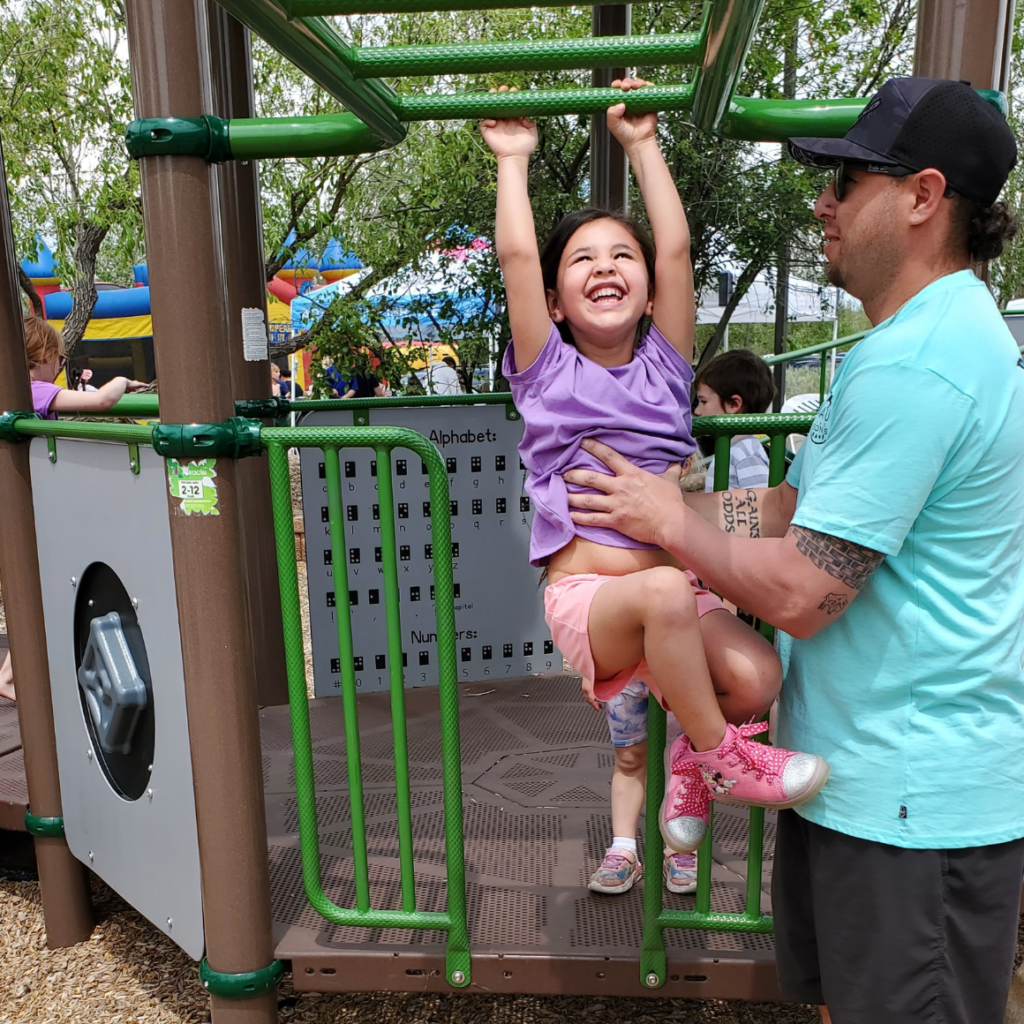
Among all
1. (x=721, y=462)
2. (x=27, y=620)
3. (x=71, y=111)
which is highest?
(x=71, y=111)

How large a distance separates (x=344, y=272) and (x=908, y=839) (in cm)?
1290

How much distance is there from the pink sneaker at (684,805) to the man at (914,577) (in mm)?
289

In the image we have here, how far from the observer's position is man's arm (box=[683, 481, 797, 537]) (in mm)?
1840

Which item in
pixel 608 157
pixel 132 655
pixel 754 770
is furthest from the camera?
pixel 608 157

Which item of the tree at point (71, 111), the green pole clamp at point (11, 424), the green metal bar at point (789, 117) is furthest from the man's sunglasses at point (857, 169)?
the tree at point (71, 111)

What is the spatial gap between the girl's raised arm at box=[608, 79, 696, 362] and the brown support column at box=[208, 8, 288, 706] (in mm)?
1938

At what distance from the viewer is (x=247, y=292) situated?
145 inches

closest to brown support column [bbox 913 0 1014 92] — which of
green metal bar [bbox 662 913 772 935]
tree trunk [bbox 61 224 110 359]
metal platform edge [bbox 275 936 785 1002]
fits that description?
green metal bar [bbox 662 913 772 935]

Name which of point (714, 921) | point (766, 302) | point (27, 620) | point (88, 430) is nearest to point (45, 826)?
point (27, 620)

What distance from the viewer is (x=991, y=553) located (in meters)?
1.46

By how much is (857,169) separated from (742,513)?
64 centimetres

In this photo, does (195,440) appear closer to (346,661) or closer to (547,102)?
(346,661)

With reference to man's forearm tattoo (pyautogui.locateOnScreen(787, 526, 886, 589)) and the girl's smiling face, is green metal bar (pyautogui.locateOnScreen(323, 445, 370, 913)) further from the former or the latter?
man's forearm tattoo (pyautogui.locateOnScreen(787, 526, 886, 589))

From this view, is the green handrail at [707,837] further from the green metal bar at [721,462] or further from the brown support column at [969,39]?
the brown support column at [969,39]
